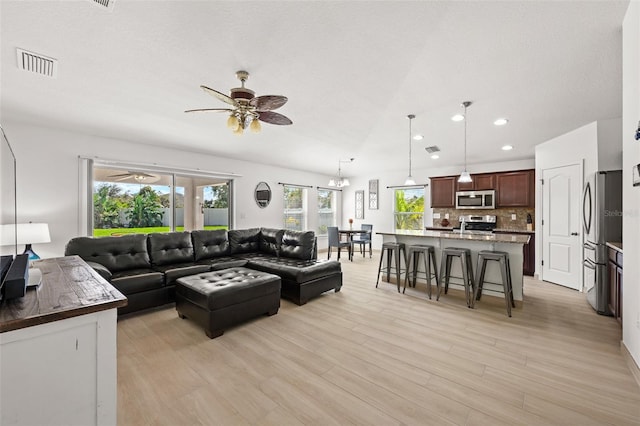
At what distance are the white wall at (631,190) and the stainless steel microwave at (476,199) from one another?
3888 millimetres

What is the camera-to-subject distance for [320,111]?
150 inches

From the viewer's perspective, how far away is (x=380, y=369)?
2117mm

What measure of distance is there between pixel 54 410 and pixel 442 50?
137 inches

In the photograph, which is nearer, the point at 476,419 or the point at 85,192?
the point at 476,419

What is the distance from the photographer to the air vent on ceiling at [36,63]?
91.1 inches

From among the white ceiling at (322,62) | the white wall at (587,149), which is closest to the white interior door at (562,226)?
the white wall at (587,149)

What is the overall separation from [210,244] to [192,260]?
387mm

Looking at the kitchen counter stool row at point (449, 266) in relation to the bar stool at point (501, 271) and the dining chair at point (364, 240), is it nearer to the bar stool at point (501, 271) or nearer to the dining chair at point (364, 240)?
the bar stool at point (501, 271)

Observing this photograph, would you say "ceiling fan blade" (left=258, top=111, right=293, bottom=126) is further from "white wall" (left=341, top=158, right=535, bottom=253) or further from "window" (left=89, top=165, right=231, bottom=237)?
"white wall" (left=341, top=158, right=535, bottom=253)

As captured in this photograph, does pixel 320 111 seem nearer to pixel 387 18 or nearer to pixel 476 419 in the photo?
pixel 387 18

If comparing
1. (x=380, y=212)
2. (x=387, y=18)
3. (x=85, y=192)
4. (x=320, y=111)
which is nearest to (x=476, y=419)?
(x=387, y=18)

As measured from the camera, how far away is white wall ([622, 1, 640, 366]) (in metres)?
1.97

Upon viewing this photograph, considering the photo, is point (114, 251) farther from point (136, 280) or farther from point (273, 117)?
point (273, 117)

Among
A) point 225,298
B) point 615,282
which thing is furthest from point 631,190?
point 225,298
